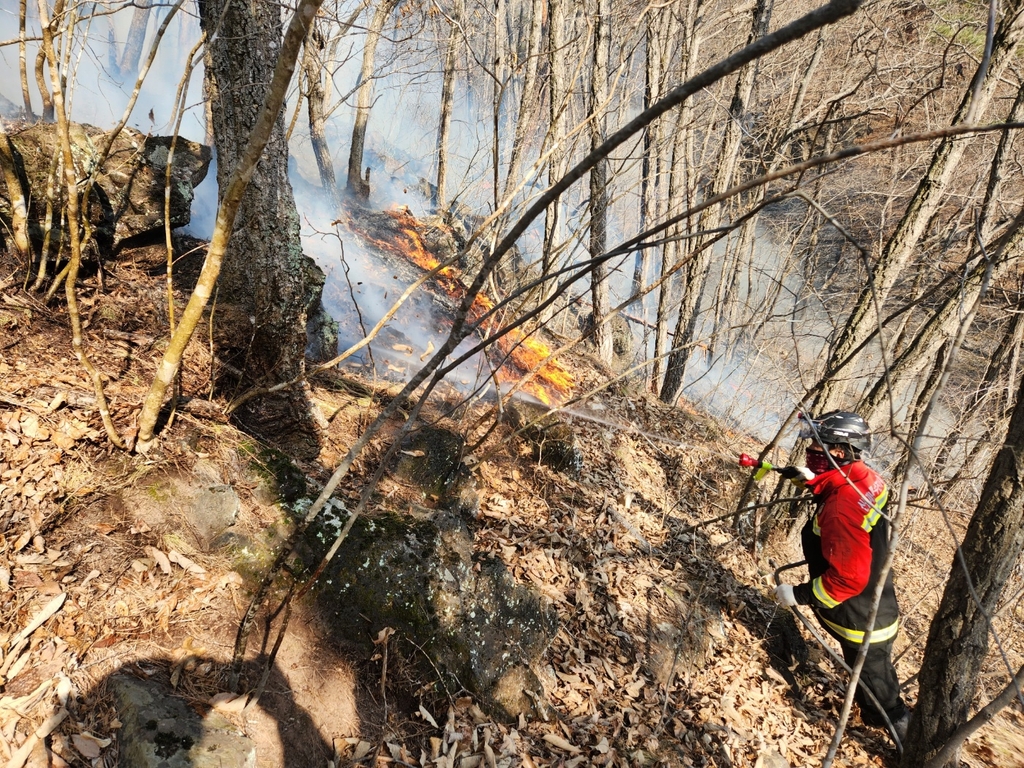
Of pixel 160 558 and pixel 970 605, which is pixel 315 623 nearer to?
pixel 160 558

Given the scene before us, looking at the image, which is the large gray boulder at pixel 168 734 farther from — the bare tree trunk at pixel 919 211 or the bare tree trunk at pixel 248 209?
the bare tree trunk at pixel 919 211

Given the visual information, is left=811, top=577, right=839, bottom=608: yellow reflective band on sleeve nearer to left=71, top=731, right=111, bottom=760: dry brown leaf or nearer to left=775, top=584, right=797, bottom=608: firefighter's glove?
left=775, top=584, right=797, bottom=608: firefighter's glove

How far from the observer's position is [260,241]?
4.35 metres

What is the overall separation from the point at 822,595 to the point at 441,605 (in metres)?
3.35

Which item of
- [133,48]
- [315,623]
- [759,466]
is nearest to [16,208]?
[315,623]

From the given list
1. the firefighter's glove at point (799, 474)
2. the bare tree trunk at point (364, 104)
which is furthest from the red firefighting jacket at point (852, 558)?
the bare tree trunk at point (364, 104)

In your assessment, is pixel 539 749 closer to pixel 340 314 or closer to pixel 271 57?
pixel 271 57

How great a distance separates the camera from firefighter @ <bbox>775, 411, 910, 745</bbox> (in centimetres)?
435

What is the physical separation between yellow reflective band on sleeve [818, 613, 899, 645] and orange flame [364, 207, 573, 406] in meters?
3.57

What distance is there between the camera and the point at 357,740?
9.45ft

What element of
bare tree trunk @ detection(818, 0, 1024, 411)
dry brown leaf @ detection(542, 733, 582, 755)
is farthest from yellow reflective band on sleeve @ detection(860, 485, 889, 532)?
dry brown leaf @ detection(542, 733, 582, 755)

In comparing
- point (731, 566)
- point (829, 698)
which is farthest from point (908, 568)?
point (829, 698)

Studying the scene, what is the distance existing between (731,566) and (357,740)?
4.71 metres

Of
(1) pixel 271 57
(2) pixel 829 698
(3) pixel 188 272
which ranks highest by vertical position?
(1) pixel 271 57
